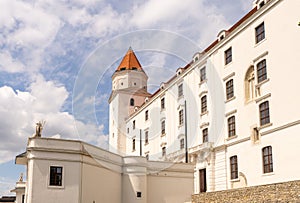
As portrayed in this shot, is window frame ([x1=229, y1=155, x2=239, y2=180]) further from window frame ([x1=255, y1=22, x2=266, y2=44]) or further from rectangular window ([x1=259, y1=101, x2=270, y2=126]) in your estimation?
window frame ([x1=255, y1=22, x2=266, y2=44])

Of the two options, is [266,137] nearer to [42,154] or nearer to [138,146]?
[42,154]

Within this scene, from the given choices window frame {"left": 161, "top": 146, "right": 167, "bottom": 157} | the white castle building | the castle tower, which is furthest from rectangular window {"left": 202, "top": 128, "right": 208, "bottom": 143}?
the castle tower

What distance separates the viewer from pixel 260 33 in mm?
Answer: 29375

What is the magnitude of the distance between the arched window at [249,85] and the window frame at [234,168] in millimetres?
4496

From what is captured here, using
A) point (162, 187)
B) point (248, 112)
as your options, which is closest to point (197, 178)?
point (162, 187)

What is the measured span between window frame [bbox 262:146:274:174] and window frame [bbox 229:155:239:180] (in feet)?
10.6

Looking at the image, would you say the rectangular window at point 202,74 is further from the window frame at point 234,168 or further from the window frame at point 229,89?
the window frame at point 234,168

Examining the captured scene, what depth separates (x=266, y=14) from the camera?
28.6m

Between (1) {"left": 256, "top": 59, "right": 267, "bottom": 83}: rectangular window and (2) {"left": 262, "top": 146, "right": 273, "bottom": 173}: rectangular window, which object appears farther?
(1) {"left": 256, "top": 59, "right": 267, "bottom": 83}: rectangular window

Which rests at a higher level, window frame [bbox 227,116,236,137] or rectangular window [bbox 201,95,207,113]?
rectangular window [bbox 201,95,207,113]

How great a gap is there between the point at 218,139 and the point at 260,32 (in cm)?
899

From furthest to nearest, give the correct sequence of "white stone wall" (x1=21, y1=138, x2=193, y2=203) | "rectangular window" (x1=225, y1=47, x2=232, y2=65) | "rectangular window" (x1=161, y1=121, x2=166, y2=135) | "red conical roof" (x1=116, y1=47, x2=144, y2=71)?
"red conical roof" (x1=116, y1=47, x2=144, y2=71)
"rectangular window" (x1=161, y1=121, x2=166, y2=135)
"rectangular window" (x1=225, y1=47, x2=232, y2=65)
"white stone wall" (x1=21, y1=138, x2=193, y2=203)

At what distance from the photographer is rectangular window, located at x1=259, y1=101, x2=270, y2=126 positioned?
91.3 ft

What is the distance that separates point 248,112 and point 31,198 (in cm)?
1574
